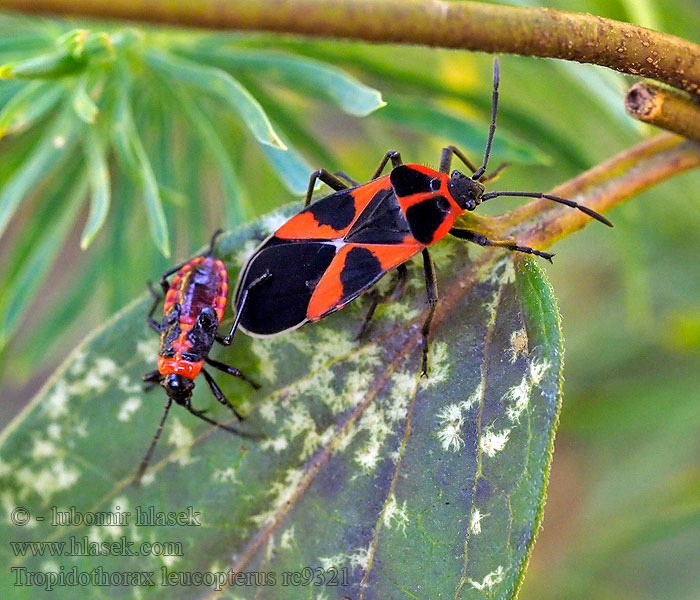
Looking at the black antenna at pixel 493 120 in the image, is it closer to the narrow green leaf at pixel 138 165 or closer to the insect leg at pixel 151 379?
the narrow green leaf at pixel 138 165

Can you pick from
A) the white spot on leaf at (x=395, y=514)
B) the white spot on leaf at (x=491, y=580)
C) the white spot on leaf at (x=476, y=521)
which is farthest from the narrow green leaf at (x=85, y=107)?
the white spot on leaf at (x=491, y=580)

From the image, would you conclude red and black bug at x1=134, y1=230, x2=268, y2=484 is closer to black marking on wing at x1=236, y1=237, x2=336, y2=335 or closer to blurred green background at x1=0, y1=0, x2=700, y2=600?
black marking on wing at x1=236, y1=237, x2=336, y2=335

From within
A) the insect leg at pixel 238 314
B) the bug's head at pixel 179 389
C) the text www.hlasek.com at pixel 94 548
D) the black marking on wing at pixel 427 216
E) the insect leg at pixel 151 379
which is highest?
the black marking on wing at pixel 427 216

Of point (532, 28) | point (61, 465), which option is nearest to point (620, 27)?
point (532, 28)

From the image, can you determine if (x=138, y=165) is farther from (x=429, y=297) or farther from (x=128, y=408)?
(x=429, y=297)

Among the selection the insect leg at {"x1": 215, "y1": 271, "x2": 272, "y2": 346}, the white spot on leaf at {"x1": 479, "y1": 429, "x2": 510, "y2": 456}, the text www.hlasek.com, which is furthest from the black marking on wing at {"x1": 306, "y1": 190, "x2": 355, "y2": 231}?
the text www.hlasek.com

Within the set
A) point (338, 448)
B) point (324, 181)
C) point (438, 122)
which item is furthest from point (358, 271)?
point (438, 122)

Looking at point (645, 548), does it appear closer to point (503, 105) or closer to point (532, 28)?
point (503, 105)
